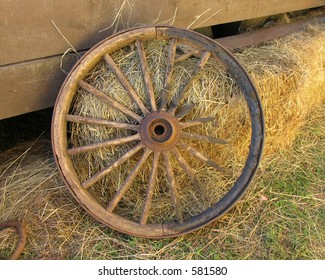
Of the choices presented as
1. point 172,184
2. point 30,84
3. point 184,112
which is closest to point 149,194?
point 172,184

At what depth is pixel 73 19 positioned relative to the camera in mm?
2316

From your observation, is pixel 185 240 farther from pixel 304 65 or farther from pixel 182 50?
pixel 304 65

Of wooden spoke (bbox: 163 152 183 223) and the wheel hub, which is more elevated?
the wheel hub

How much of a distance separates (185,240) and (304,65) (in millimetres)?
1615

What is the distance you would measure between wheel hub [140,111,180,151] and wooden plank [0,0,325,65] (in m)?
Answer: 0.65

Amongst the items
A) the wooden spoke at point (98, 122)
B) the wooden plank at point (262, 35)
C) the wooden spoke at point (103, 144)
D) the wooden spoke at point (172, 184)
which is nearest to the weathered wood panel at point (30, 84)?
the wooden spoke at point (98, 122)

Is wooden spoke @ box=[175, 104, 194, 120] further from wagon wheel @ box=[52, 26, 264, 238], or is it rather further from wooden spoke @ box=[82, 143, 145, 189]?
wooden spoke @ box=[82, 143, 145, 189]

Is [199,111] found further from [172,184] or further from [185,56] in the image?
[172,184]

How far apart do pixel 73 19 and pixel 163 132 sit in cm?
88

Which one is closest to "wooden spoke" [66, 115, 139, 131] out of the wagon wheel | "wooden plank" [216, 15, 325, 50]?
the wagon wheel

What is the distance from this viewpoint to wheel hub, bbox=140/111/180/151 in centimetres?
226

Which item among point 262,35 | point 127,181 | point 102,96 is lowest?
point 127,181

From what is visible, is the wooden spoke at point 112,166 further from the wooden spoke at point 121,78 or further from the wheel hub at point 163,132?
the wooden spoke at point 121,78
